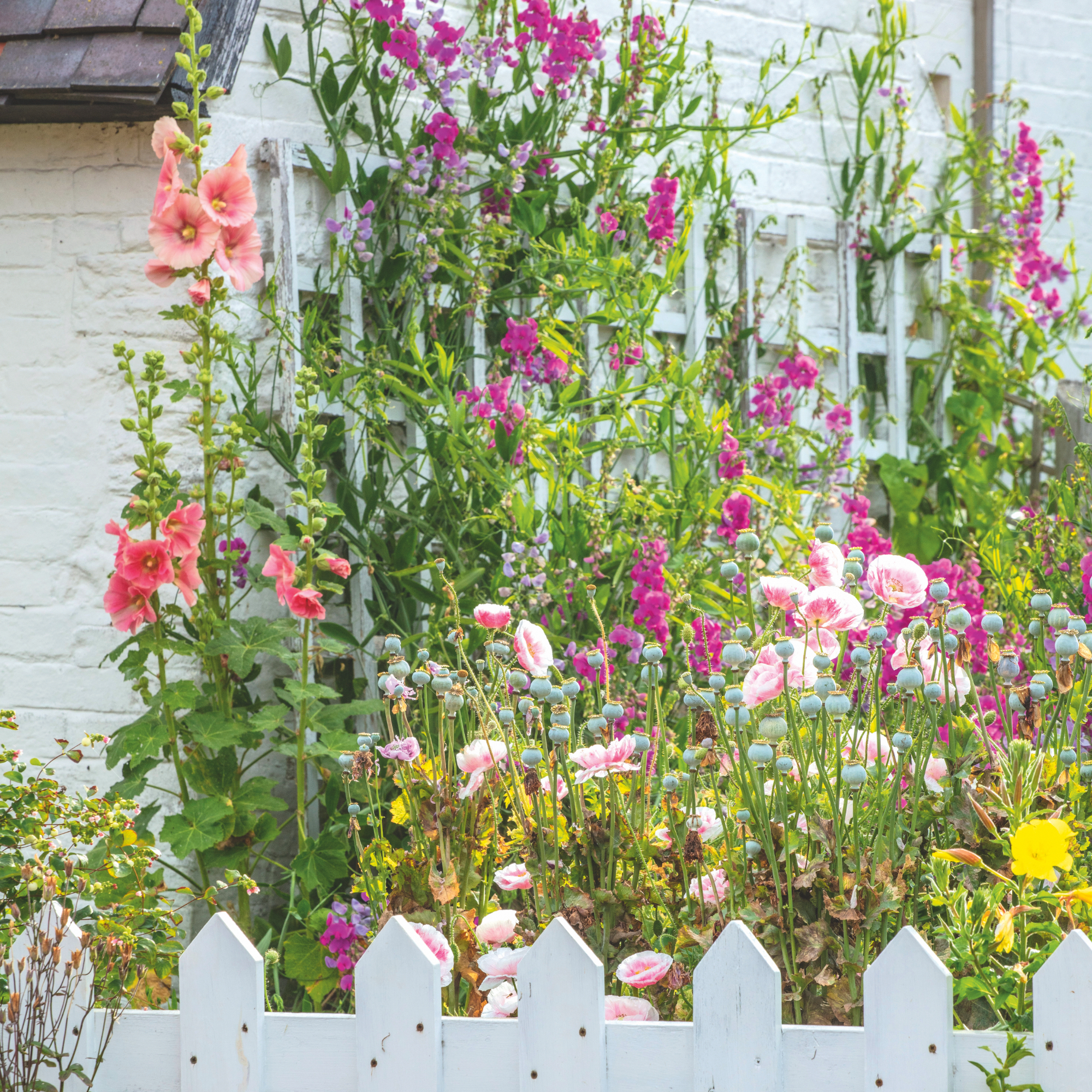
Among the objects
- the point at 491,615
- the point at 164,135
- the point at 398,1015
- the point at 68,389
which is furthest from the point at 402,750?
the point at 68,389

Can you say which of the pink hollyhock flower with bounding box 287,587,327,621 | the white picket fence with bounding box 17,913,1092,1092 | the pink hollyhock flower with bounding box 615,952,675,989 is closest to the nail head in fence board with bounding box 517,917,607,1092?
the white picket fence with bounding box 17,913,1092,1092

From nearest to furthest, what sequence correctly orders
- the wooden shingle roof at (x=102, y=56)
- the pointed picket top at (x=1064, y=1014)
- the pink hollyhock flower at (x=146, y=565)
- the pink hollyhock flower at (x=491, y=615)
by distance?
the pointed picket top at (x=1064, y=1014) → the pink hollyhock flower at (x=491, y=615) → the pink hollyhock flower at (x=146, y=565) → the wooden shingle roof at (x=102, y=56)

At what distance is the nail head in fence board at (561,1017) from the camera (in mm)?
1117

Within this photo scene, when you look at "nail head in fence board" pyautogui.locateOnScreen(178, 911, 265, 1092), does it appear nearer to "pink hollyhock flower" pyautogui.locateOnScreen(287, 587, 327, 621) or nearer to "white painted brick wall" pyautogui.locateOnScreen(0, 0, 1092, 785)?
"pink hollyhock flower" pyautogui.locateOnScreen(287, 587, 327, 621)

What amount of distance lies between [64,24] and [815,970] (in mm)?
2031

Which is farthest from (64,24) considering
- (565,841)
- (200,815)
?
(565,841)

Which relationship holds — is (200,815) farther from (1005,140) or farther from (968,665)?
(1005,140)

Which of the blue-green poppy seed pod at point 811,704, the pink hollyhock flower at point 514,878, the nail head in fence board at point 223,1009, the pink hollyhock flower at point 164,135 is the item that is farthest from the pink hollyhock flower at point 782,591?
the pink hollyhock flower at point 164,135

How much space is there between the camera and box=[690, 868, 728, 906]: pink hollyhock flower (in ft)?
4.42

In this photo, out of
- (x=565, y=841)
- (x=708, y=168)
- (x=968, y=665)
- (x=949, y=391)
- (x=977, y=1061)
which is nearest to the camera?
(x=977, y=1061)

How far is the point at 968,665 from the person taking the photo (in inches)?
63.4

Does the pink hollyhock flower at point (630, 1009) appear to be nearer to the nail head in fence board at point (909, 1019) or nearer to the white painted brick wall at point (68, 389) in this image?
the nail head in fence board at point (909, 1019)

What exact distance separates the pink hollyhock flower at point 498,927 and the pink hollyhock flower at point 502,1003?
0.17 feet

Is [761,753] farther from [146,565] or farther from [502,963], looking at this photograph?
[146,565]
